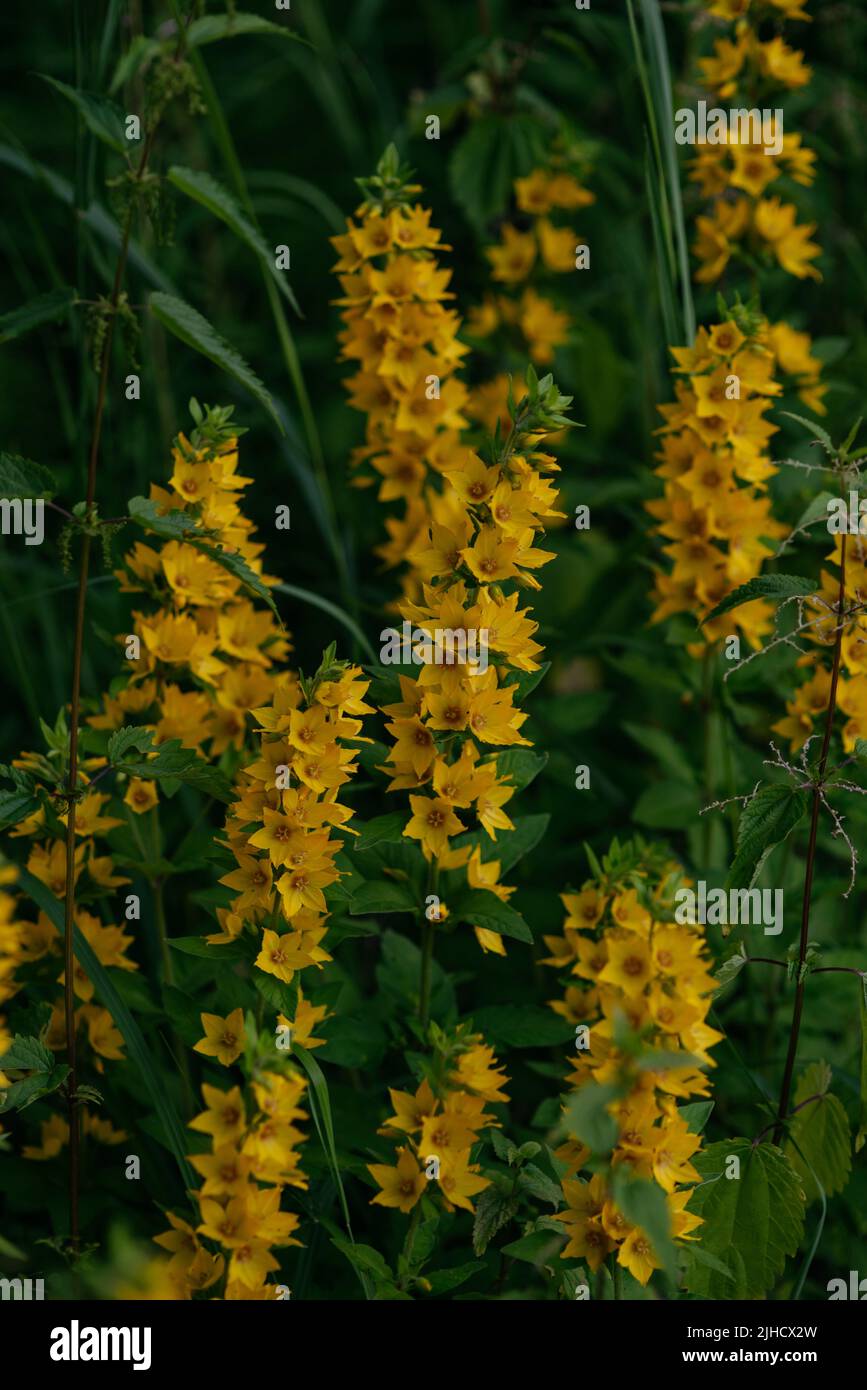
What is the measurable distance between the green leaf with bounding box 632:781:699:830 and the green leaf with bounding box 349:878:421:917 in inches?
29.5

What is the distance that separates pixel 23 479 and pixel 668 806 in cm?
151

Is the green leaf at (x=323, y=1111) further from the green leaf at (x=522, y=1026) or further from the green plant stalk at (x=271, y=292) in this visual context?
the green plant stalk at (x=271, y=292)

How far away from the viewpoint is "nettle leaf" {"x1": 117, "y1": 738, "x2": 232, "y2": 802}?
7.44 ft

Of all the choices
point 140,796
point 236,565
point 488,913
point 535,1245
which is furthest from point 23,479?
point 535,1245

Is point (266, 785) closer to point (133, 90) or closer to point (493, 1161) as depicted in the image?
point (493, 1161)

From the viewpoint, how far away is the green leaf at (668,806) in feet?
10.2

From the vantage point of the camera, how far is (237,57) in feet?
18.7

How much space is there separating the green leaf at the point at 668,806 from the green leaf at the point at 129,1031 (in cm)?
117

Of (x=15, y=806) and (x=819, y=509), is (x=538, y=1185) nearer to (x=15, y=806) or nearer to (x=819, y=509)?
(x=15, y=806)

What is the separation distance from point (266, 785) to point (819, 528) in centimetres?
142

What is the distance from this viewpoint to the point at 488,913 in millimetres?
2395

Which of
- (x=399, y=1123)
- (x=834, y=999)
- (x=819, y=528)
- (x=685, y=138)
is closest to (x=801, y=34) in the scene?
(x=685, y=138)

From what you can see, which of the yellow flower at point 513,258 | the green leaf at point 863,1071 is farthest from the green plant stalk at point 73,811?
the yellow flower at point 513,258

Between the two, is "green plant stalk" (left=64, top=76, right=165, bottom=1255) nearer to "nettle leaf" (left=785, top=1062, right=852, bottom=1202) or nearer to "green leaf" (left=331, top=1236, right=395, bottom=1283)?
"green leaf" (left=331, top=1236, right=395, bottom=1283)
